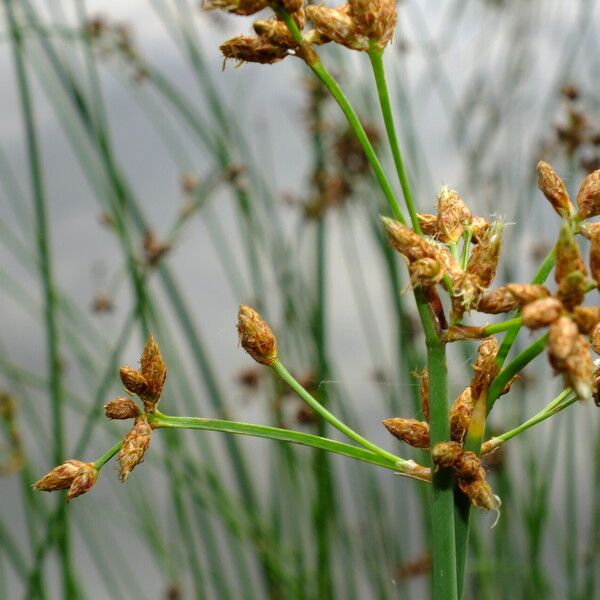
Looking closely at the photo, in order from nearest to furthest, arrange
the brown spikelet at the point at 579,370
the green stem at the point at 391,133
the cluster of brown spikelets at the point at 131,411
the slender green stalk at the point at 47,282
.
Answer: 1. the brown spikelet at the point at 579,370
2. the green stem at the point at 391,133
3. the cluster of brown spikelets at the point at 131,411
4. the slender green stalk at the point at 47,282

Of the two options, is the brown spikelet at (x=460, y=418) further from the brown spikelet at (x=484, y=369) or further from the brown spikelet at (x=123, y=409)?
the brown spikelet at (x=123, y=409)

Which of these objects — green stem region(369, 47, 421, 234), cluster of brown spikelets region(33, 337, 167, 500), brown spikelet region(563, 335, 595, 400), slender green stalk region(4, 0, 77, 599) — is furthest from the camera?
slender green stalk region(4, 0, 77, 599)

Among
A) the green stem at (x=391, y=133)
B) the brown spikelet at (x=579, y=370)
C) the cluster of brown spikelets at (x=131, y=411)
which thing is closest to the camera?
the brown spikelet at (x=579, y=370)

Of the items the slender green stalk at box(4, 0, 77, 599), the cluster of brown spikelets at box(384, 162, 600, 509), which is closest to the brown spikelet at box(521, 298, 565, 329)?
the cluster of brown spikelets at box(384, 162, 600, 509)

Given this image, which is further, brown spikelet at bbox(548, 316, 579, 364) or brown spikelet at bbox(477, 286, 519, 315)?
brown spikelet at bbox(477, 286, 519, 315)

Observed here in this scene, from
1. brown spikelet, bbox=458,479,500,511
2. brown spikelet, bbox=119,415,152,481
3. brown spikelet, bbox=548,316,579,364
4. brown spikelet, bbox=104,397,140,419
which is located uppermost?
brown spikelet, bbox=548,316,579,364

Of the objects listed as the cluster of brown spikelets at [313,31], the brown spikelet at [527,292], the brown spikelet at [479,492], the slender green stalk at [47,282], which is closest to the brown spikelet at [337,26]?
the cluster of brown spikelets at [313,31]

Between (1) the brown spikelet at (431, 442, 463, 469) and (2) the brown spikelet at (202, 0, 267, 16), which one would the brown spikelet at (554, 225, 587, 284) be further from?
(2) the brown spikelet at (202, 0, 267, 16)
